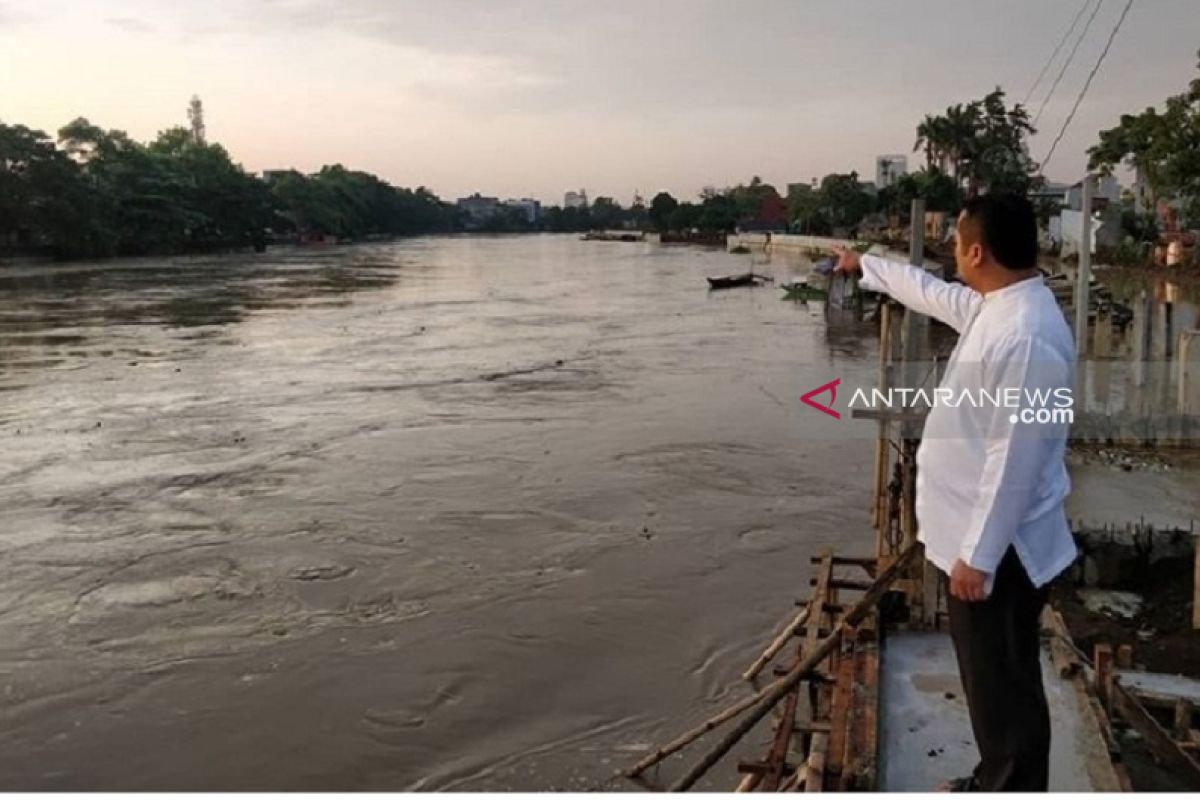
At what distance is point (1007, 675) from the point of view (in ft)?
8.70

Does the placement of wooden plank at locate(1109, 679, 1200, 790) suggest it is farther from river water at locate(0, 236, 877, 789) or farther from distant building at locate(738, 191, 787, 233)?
distant building at locate(738, 191, 787, 233)

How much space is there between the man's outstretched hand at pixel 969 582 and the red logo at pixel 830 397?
12.5m

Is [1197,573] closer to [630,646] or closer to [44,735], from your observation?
[630,646]

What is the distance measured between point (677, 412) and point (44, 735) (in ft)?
34.2

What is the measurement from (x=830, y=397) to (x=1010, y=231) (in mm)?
15197

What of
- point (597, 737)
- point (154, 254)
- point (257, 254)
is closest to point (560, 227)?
point (257, 254)

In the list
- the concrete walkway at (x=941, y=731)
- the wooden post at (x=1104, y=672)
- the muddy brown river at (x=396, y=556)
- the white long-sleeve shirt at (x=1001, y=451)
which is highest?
the white long-sleeve shirt at (x=1001, y=451)

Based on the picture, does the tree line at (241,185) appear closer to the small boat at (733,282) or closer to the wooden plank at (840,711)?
the small boat at (733,282)

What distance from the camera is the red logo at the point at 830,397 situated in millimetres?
15552

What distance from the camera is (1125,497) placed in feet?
26.3

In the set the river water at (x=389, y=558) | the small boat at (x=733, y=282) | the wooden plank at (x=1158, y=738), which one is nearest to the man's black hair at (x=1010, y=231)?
the wooden plank at (x=1158, y=738)

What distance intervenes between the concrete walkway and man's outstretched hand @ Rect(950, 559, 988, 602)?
4.46 ft

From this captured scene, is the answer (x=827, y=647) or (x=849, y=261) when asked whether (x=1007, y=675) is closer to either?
(x=827, y=647)

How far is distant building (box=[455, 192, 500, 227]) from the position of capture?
543ft
